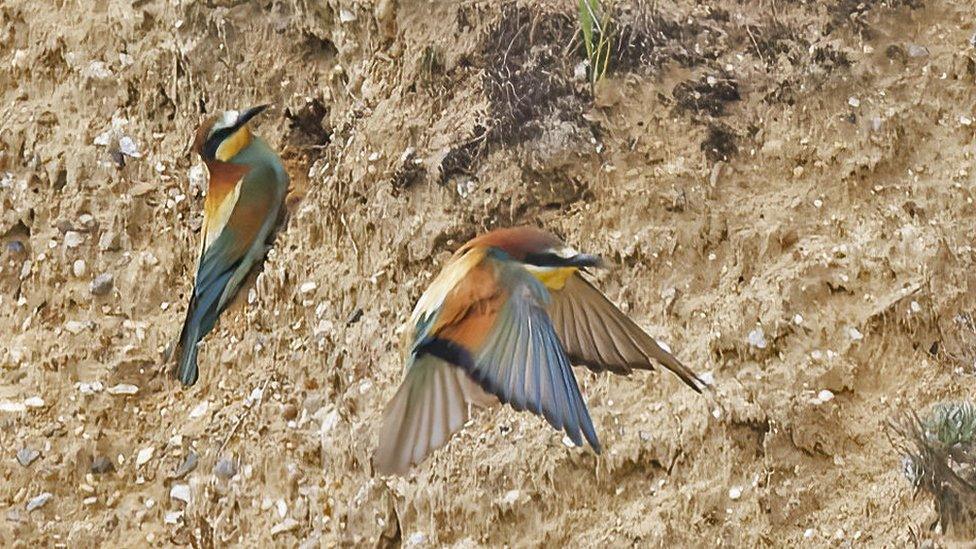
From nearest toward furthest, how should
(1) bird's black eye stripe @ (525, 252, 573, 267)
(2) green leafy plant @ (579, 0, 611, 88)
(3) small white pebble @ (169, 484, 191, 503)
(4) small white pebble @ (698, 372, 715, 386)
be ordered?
1. (1) bird's black eye stripe @ (525, 252, 573, 267)
2. (4) small white pebble @ (698, 372, 715, 386)
3. (3) small white pebble @ (169, 484, 191, 503)
4. (2) green leafy plant @ (579, 0, 611, 88)

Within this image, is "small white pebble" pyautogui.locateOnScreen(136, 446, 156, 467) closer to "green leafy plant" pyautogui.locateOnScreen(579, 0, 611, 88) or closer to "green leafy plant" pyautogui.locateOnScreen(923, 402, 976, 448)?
"green leafy plant" pyautogui.locateOnScreen(579, 0, 611, 88)

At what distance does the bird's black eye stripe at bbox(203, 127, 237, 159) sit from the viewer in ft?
9.12

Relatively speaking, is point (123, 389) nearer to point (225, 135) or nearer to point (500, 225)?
point (225, 135)

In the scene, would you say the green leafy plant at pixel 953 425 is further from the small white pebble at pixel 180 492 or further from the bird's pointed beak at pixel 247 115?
the bird's pointed beak at pixel 247 115

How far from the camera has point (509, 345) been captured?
6.84 feet

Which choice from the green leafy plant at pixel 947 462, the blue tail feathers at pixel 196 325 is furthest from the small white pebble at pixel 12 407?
the green leafy plant at pixel 947 462

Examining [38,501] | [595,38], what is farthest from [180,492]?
[595,38]

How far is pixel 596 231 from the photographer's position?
97.7 inches

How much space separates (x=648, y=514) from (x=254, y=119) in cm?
112

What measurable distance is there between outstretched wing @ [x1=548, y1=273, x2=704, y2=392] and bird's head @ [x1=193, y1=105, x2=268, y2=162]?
2.77 ft

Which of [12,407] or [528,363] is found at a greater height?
[528,363]

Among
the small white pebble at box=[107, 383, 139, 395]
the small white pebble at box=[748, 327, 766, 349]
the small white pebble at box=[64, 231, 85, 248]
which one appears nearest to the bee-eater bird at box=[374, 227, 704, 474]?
the small white pebble at box=[748, 327, 766, 349]

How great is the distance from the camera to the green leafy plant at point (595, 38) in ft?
8.63

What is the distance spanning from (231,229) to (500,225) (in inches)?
21.2
